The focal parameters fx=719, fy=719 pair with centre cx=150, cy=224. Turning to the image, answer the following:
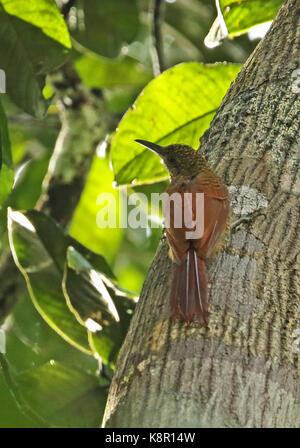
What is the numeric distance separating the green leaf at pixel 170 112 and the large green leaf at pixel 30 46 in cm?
45

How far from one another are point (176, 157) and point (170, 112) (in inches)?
10.8

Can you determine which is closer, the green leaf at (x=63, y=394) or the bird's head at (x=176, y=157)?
the green leaf at (x=63, y=394)

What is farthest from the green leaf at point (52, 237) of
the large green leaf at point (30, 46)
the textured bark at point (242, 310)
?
the textured bark at point (242, 310)

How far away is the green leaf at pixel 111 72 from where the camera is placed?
18.2 ft

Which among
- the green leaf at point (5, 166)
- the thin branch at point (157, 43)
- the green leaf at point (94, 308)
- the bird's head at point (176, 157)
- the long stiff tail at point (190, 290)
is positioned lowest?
the long stiff tail at point (190, 290)

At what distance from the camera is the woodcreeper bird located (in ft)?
6.68

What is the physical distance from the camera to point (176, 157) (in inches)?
139

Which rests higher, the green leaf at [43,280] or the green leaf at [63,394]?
the green leaf at [43,280]

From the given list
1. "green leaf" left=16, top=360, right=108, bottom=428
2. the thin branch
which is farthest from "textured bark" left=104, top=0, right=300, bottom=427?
the thin branch

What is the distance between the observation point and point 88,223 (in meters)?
4.99

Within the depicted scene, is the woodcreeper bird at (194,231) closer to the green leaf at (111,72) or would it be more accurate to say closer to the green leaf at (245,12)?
the green leaf at (245,12)

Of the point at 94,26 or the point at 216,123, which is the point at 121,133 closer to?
the point at 216,123

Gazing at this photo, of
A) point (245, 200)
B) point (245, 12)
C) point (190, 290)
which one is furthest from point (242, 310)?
point (245, 12)

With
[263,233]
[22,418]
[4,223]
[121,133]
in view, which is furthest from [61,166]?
[263,233]
